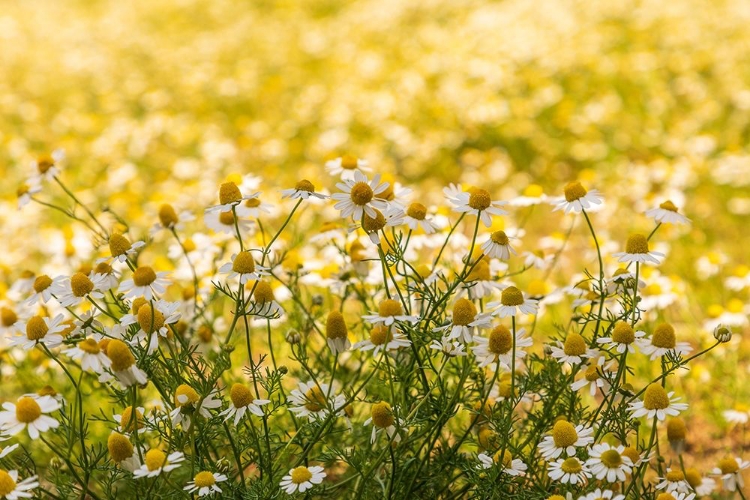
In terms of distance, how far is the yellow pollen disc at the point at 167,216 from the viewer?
2.50 metres

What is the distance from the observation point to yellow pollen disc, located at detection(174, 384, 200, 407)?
5.77ft

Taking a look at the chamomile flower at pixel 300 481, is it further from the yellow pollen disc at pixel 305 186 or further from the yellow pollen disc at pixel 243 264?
the yellow pollen disc at pixel 305 186

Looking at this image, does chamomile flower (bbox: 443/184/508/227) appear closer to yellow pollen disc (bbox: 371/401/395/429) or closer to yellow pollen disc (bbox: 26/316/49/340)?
yellow pollen disc (bbox: 371/401/395/429)

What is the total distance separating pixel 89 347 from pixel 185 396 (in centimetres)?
25

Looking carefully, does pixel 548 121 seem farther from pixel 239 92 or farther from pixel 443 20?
pixel 443 20

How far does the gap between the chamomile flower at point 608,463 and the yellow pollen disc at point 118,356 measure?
1.14 m

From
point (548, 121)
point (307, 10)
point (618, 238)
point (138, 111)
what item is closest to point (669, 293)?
point (618, 238)

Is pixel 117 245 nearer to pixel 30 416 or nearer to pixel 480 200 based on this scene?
pixel 30 416

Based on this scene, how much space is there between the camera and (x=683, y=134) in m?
5.89

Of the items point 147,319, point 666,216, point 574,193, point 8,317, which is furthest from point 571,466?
point 8,317

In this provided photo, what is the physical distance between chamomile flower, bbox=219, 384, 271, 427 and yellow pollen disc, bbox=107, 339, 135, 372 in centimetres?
29

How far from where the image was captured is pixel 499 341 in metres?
1.99

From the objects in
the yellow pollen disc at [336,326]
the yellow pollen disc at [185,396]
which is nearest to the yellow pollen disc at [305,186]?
the yellow pollen disc at [336,326]

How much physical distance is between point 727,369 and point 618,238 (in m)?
1.44
